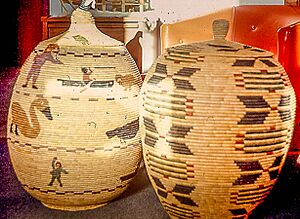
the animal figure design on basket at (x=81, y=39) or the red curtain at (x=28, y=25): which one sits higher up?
the animal figure design on basket at (x=81, y=39)

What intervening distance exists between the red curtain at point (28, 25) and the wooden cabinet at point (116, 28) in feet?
4.60

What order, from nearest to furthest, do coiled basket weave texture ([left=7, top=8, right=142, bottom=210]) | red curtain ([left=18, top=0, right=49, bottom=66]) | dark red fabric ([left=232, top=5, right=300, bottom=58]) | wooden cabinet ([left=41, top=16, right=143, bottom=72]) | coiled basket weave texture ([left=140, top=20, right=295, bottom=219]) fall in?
coiled basket weave texture ([left=140, top=20, right=295, bottom=219]), coiled basket weave texture ([left=7, top=8, right=142, bottom=210]), dark red fabric ([left=232, top=5, right=300, bottom=58]), wooden cabinet ([left=41, top=16, right=143, bottom=72]), red curtain ([left=18, top=0, right=49, bottom=66])

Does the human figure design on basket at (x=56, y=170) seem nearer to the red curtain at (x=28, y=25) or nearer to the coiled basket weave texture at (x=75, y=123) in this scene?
the coiled basket weave texture at (x=75, y=123)

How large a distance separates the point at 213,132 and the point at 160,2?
7.49 ft

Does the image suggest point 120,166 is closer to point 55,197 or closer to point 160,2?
point 55,197

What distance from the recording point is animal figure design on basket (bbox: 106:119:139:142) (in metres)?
1.40

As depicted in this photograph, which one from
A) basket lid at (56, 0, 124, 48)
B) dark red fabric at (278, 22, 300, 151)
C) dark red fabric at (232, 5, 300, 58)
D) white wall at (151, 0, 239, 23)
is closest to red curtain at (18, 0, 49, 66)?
white wall at (151, 0, 239, 23)

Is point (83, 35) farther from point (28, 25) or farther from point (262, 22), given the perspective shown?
point (28, 25)

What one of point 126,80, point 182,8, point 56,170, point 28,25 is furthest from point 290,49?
point 28,25

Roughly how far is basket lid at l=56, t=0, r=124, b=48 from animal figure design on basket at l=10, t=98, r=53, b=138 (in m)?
0.18

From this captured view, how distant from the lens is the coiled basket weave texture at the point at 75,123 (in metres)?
1.37

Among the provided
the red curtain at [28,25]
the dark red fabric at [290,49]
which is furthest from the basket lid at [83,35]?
the red curtain at [28,25]

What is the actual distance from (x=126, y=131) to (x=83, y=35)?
29cm

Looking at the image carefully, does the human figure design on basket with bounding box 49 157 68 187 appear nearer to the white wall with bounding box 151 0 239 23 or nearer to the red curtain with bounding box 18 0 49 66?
the white wall with bounding box 151 0 239 23
